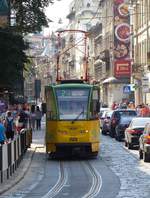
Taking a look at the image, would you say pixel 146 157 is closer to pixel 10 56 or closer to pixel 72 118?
pixel 72 118

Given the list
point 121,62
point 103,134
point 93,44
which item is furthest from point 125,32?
point 103,134

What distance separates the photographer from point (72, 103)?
29781 millimetres

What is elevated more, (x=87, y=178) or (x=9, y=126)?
(x=9, y=126)

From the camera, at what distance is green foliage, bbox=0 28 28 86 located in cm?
3547

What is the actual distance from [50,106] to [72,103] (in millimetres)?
891

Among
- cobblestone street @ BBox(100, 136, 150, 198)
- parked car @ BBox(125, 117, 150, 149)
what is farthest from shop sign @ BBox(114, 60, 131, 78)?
parked car @ BBox(125, 117, 150, 149)

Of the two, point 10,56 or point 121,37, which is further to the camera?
point 121,37

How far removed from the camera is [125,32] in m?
95.9

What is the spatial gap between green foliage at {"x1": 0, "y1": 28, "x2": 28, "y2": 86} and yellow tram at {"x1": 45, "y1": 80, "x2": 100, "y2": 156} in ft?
19.7

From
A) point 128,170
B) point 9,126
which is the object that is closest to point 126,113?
point 9,126

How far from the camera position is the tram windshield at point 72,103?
29.5 m

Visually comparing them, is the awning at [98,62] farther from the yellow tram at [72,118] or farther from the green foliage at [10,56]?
the yellow tram at [72,118]

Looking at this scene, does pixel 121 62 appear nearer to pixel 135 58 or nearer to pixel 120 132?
pixel 135 58

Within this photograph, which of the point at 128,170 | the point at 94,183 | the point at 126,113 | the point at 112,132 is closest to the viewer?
the point at 94,183
